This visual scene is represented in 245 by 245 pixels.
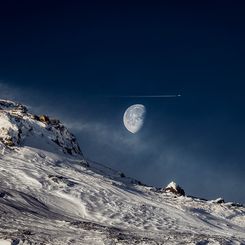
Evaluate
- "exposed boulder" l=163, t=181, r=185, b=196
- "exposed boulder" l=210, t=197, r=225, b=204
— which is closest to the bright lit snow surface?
"exposed boulder" l=210, t=197, r=225, b=204

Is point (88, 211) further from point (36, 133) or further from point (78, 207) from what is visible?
point (36, 133)

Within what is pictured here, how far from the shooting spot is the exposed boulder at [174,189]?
340 feet

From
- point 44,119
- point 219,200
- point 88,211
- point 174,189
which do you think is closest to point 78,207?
point 88,211

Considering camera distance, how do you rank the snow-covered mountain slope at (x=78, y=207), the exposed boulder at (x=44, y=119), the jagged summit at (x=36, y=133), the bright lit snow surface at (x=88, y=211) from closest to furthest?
the bright lit snow surface at (x=88, y=211)
the snow-covered mountain slope at (x=78, y=207)
the jagged summit at (x=36, y=133)
the exposed boulder at (x=44, y=119)

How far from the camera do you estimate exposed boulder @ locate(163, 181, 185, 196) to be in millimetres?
103775

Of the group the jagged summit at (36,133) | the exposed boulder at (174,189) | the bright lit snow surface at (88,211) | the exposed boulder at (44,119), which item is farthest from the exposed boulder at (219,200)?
the exposed boulder at (44,119)

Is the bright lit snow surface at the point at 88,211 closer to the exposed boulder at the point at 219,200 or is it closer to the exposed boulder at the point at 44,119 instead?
the exposed boulder at the point at 219,200

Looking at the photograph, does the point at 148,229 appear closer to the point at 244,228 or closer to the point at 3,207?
the point at 3,207

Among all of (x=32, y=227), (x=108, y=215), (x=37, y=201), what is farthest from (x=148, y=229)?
(x=32, y=227)

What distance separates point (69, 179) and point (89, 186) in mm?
3469

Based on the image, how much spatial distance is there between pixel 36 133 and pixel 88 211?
44216 millimetres

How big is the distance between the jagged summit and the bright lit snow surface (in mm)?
5900

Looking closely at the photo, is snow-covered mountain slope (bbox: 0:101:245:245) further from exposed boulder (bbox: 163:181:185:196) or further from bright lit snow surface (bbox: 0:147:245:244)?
exposed boulder (bbox: 163:181:185:196)

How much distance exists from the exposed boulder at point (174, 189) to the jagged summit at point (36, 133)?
73.6 feet
